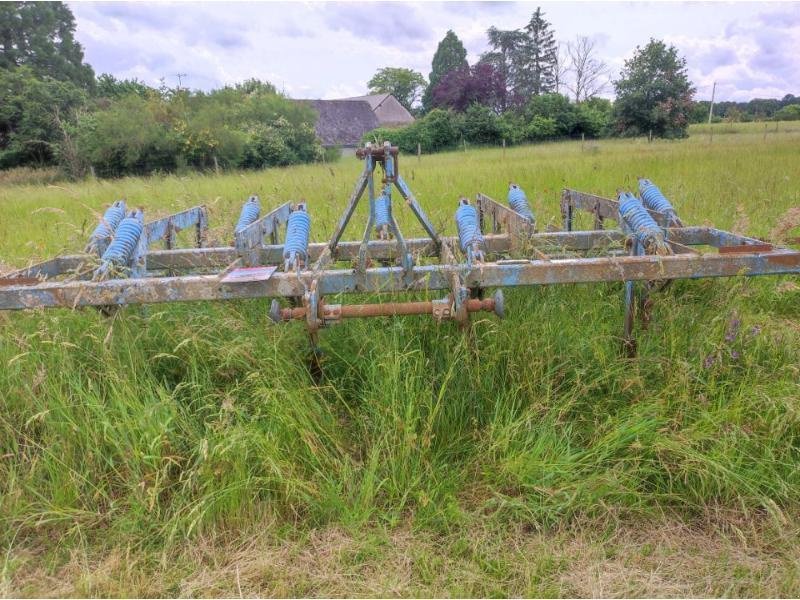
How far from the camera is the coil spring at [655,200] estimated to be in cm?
337

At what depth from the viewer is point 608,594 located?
70.4 inches

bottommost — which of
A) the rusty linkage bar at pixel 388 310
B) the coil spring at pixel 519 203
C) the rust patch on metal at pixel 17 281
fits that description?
the rusty linkage bar at pixel 388 310

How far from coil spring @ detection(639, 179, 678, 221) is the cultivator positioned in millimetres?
12

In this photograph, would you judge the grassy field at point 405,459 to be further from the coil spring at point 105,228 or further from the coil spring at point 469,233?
the coil spring at point 105,228

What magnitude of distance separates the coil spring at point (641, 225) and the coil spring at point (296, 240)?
1863mm

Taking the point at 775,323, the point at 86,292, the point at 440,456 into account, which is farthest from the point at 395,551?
the point at 775,323

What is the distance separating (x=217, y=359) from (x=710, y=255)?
2.54 m

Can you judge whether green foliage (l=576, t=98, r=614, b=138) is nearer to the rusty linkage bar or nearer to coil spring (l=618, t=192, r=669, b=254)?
coil spring (l=618, t=192, r=669, b=254)

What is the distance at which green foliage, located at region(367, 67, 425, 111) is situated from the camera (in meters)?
65.6

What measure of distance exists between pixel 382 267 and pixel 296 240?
483mm

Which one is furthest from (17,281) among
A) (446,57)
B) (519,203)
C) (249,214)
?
(446,57)

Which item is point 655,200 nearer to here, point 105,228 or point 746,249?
point 746,249

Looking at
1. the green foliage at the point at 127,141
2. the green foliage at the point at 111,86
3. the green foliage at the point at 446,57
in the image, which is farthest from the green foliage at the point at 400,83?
the green foliage at the point at 127,141

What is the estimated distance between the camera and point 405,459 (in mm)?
2205
